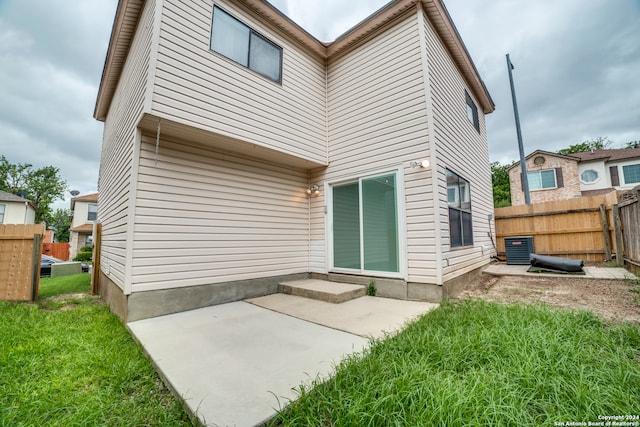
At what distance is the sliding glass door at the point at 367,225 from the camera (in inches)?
182

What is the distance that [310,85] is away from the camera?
565 centimetres

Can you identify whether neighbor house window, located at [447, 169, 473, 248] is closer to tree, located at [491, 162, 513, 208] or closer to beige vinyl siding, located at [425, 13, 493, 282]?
beige vinyl siding, located at [425, 13, 493, 282]

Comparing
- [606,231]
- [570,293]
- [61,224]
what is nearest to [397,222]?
[570,293]

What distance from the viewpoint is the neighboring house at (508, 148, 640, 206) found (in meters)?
15.5

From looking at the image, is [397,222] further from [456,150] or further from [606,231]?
[606,231]

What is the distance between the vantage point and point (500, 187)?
82.6ft

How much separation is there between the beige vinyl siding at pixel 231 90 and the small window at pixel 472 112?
13.9 ft

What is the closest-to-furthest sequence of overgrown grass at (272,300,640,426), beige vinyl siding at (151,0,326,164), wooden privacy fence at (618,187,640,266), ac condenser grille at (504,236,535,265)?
overgrown grass at (272,300,640,426)
beige vinyl siding at (151,0,326,164)
wooden privacy fence at (618,187,640,266)
ac condenser grille at (504,236,535,265)

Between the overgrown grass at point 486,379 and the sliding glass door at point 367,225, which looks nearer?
the overgrown grass at point 486,379

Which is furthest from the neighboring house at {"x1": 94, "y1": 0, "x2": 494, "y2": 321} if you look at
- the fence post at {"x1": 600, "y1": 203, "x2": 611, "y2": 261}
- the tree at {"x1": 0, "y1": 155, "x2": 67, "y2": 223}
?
the tree at {"x1": 0, "y1": 155, "x2": 67, "y2": 223}

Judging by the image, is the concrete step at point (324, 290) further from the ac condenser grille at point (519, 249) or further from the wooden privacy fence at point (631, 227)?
the ac condenser grille at point (519, 249)

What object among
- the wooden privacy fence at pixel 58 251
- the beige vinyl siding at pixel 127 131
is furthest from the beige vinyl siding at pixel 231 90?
the wooden privacy fence at pixel 58 251

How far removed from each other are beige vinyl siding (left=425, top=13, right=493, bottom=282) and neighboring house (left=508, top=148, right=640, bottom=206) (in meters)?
11.9

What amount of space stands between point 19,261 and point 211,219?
12.3 ft
